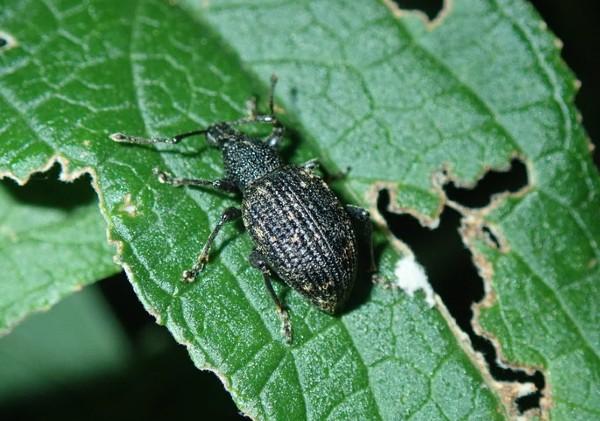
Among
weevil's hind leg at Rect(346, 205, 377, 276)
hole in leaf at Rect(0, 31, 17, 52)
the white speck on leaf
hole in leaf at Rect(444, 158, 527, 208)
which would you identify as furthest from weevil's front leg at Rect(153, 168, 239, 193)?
hole in leaf at Rect(444, 158, 527, 208)

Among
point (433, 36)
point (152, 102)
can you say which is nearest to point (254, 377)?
point (152, 102)

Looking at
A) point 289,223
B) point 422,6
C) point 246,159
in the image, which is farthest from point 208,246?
point 422,6

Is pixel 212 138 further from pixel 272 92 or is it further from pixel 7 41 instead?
pixel 7 41

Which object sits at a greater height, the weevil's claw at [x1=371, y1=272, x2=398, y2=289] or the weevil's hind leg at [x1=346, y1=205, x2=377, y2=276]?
the weevil's hind leg at [x1=346, y1=205, x2=377, y2=276]

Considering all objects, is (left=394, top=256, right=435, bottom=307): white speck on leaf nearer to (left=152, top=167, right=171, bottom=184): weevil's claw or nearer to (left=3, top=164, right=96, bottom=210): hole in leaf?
(left=152, top=167, right=171, bottom=184): weevil's claw

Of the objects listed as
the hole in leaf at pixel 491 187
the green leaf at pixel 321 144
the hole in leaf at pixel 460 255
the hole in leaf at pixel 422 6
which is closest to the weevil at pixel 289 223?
the green leaf at pixel 321 144

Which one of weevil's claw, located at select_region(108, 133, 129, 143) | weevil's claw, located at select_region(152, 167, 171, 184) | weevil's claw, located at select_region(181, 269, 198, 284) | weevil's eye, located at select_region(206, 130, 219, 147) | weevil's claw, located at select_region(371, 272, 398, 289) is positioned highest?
weevil's claw, located at select_region(371, 272, 398, 289)

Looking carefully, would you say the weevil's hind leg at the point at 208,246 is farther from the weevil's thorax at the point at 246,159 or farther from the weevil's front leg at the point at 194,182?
the weevil's thorax at the point at 246,159
